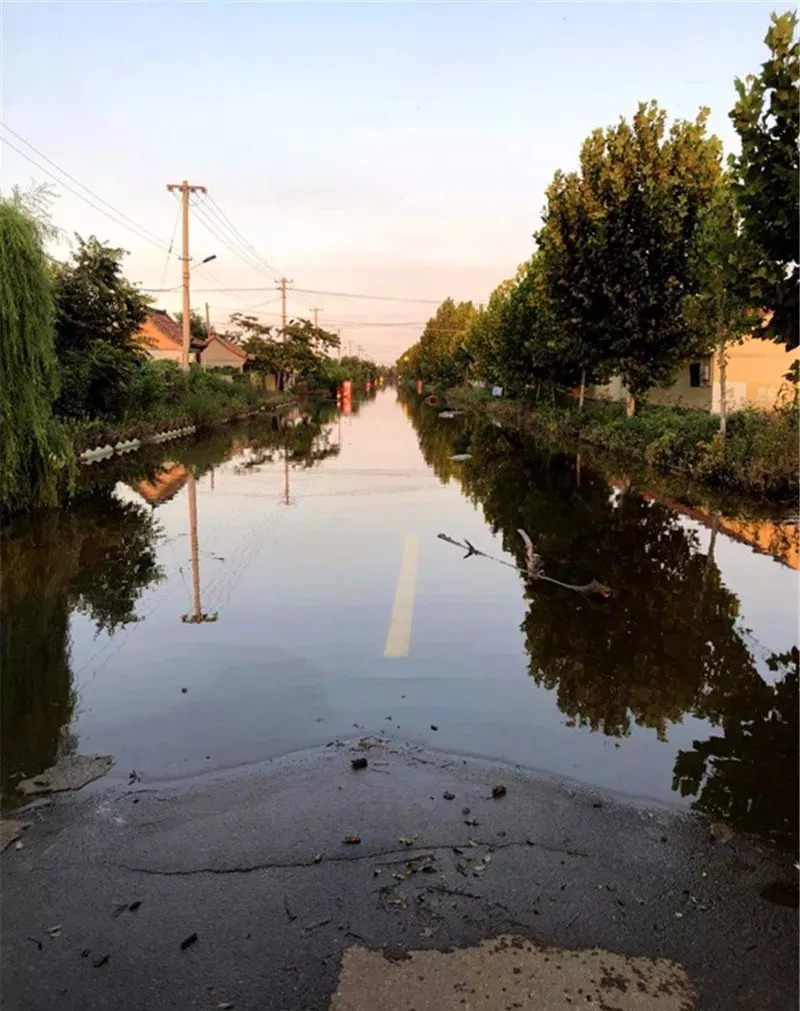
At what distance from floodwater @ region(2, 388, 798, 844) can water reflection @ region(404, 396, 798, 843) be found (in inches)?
1.0

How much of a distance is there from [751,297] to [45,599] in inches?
313

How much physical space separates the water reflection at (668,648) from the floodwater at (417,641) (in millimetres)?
26

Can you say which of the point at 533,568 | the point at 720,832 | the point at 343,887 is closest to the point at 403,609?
the point at 533,568

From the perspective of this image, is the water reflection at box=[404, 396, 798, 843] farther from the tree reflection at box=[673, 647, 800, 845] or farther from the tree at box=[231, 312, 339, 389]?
the tree at box=[231, 312, 339, 389]

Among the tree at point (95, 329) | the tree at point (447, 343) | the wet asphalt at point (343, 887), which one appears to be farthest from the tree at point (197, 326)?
the wet asphalt at point (343, 887)

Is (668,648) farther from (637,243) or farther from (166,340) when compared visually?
(166,340)

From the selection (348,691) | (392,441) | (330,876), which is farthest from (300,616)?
(392,441)

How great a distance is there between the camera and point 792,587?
860cm

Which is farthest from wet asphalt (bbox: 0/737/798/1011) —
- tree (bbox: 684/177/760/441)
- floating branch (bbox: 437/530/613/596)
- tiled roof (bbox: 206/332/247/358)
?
tiled roof (bbox: 206/332/247/358)

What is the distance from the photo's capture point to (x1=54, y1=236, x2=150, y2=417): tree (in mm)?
20078

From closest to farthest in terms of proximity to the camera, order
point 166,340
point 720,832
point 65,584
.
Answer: point 720,832, point 65,584, point 166,340

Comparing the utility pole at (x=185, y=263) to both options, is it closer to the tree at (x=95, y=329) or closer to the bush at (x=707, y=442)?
the tree at (x=95, y=329)

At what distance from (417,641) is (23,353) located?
26.0ft

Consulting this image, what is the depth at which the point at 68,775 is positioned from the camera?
4.37 metres
